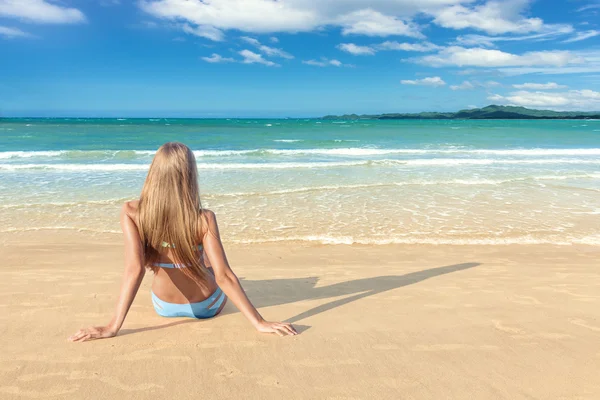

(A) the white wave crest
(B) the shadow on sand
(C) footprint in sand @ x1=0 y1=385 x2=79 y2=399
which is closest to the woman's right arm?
(B) the shadow on sand

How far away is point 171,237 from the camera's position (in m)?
3.26

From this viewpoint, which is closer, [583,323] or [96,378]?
[96,378]

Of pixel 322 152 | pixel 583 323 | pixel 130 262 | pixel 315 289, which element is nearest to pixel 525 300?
pixel 583 323

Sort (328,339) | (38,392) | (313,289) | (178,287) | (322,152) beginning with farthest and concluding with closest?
(322,152) < (313,289) < (178,287) < (328,339) < (38,392)

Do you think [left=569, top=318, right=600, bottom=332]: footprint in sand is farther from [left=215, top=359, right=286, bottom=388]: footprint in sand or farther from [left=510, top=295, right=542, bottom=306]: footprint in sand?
[left=215, top=359, right=286, bottom=388]: footprint in sand

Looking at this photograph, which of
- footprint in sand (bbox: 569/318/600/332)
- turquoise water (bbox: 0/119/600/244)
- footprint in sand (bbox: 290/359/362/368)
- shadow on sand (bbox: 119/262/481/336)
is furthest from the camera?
turquoise water (bbox: 0/119/600/244)

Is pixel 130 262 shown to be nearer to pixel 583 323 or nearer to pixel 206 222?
pixel 206 222

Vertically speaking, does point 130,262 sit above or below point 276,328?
above

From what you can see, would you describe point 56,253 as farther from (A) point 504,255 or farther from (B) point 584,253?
(B) point 584,253

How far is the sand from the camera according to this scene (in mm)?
2738

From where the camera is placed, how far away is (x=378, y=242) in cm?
747

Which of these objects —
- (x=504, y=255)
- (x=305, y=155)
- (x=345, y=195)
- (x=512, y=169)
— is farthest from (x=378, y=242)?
(x=305, y=155)

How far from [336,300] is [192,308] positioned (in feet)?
4.94

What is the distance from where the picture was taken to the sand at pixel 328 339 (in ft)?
8.98
